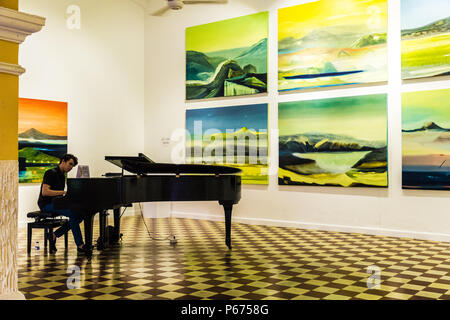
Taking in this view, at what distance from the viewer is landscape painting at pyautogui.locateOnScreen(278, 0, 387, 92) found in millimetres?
6930

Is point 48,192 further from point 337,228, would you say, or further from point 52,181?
point 337,228

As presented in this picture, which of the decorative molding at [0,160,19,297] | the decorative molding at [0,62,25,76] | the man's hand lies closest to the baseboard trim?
the man's hand

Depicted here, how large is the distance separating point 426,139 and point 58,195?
195 inches

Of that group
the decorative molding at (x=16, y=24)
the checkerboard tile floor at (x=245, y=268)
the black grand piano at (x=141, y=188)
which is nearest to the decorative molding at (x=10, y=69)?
the decorative molding at (x=16, y=24)

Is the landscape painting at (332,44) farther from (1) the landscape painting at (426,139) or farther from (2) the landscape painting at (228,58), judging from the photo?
(1) the landscape painting at (426,139)

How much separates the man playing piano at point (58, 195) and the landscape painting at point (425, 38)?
15.9 feet

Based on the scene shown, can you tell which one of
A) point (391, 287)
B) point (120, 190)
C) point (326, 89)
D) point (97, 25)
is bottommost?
point (391, 287)

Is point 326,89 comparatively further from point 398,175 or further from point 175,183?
point 175,183

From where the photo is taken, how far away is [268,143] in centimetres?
798

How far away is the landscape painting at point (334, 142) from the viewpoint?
689 cm

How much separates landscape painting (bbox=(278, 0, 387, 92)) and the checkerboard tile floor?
249cm

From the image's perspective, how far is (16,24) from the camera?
2301 millimetres

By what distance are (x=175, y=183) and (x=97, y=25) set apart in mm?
4992
